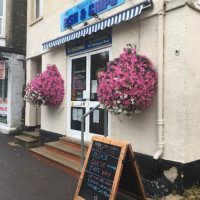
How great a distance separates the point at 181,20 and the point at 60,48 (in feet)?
12.3

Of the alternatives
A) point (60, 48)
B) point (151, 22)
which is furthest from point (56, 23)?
point (151, 22)

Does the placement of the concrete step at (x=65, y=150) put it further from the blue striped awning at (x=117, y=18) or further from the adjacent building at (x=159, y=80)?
the blue striped awning at (x=117, y=18)

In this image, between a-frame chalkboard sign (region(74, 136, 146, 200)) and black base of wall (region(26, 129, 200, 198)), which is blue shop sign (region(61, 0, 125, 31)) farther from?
black base of wall (region(26, 129, 200, 198))

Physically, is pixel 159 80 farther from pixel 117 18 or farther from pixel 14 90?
pixel 14 90

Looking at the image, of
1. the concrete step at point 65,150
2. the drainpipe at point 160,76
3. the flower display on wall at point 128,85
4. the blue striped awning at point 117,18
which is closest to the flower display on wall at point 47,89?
the concrete step at point 65,150

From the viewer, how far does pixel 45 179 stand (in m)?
4.26

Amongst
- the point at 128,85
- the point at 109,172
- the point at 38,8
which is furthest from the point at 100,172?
the point at 38,8

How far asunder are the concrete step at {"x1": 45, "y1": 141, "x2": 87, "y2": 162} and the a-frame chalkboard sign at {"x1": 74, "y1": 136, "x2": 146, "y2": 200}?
1.53 m

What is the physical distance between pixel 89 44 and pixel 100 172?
131 inches

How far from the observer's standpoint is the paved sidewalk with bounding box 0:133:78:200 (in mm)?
3580

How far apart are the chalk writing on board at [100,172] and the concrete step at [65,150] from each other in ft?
4.94

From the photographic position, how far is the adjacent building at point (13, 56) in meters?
8.84

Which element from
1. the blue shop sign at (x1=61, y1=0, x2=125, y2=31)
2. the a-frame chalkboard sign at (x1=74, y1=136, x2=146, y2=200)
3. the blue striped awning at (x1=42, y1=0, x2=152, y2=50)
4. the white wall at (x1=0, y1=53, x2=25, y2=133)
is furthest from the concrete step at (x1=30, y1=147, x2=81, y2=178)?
the white wall at (x1=0, y1=53, x2=25, y2=133)

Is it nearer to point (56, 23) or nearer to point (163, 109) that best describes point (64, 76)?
point (56, 23)
